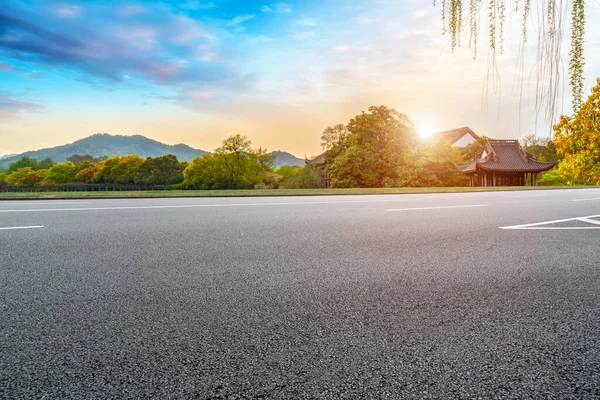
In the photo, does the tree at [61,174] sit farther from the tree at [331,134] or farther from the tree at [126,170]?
the tree at [331,134]

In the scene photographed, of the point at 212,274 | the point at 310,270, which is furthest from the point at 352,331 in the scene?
the point at 212,274

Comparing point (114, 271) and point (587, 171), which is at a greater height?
point (587, 171)

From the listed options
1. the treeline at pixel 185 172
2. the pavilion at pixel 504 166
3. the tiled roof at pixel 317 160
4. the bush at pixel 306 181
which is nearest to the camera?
the bush at pixel 306 181

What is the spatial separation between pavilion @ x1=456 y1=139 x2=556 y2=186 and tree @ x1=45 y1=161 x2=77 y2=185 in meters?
80.7

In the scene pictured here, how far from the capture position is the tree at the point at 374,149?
38.3 m

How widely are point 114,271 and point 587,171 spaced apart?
15991 millimetres

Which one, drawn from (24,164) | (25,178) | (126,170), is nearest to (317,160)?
(126,170)

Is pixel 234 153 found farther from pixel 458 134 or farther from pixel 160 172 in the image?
pixel 458 134

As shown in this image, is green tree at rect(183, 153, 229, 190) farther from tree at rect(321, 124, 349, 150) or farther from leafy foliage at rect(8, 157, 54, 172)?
leafy foliage at rect(8, 157, 54, 172)

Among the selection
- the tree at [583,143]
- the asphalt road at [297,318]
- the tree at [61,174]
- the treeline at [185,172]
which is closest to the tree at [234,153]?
the treeline at [185,172]

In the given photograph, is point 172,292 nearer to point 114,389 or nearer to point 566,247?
point 114,389

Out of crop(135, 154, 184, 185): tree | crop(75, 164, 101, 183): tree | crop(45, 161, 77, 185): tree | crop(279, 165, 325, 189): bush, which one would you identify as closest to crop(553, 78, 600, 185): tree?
crop(279, 165, 325, 189): bush

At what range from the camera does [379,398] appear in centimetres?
141

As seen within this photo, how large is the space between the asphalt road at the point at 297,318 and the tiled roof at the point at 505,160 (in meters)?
43.8
